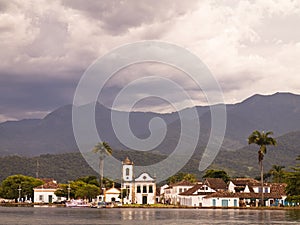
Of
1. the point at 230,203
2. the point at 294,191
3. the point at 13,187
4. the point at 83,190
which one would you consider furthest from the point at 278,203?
the point at 13,187

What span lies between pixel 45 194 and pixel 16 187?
8.38 m

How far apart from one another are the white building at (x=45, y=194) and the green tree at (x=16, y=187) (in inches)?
116

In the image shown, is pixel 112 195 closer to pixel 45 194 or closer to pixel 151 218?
pixel 45 194

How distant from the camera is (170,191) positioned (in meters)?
152

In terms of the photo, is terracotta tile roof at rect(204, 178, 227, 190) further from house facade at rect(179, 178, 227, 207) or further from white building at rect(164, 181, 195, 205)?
white building at rect(164, 181, 195, 205)

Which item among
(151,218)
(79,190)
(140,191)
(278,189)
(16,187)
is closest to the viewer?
(151,218)

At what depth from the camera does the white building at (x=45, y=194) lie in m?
155

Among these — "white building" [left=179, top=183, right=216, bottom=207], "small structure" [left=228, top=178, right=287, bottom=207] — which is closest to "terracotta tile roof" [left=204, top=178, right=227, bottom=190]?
"white building" [left=179, top=183, right=216, bottom=207]

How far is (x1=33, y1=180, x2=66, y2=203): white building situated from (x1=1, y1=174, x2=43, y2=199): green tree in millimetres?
2945

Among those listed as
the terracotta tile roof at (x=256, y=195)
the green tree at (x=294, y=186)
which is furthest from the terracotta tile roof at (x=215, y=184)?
the green tree at (x=294, y=186)

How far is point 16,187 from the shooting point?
6117 inches

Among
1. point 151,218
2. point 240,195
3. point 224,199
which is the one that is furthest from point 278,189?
point 151,218

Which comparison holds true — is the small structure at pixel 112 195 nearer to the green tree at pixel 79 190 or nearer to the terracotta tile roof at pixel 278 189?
the green tree at pixel 79 190

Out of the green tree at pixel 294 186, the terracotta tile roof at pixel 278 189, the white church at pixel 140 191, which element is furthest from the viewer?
the white church at pixel 140 191
